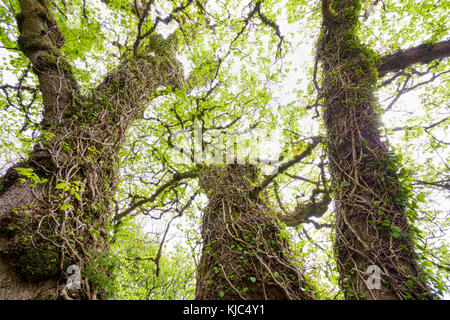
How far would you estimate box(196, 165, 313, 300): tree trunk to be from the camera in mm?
1952

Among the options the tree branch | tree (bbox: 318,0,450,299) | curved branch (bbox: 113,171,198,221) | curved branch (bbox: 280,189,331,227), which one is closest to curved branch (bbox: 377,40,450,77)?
tree (bbox: 318,0,450,299)

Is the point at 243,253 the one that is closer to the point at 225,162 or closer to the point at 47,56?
the point at 225,162

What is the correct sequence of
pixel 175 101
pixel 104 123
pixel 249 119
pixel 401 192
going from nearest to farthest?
pixel 401 192
pixel 104 123
pixel 175 101
pixel 249 119

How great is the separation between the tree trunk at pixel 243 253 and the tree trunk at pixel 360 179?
0.62 meters

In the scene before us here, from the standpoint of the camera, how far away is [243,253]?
2.25 meters

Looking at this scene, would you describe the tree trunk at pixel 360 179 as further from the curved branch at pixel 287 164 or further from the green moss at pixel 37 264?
the green moss at pixel 37 264

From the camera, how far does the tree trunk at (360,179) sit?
1.62 meters

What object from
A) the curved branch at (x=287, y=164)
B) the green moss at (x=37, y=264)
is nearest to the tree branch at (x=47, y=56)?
the green moss at (x=37, y=264)

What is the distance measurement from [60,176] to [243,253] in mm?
2245

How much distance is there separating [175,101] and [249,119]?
6.67 feet

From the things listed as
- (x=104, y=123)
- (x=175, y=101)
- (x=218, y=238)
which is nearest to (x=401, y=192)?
(x=218, y=238)

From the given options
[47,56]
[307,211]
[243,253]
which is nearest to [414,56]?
[307,211]
